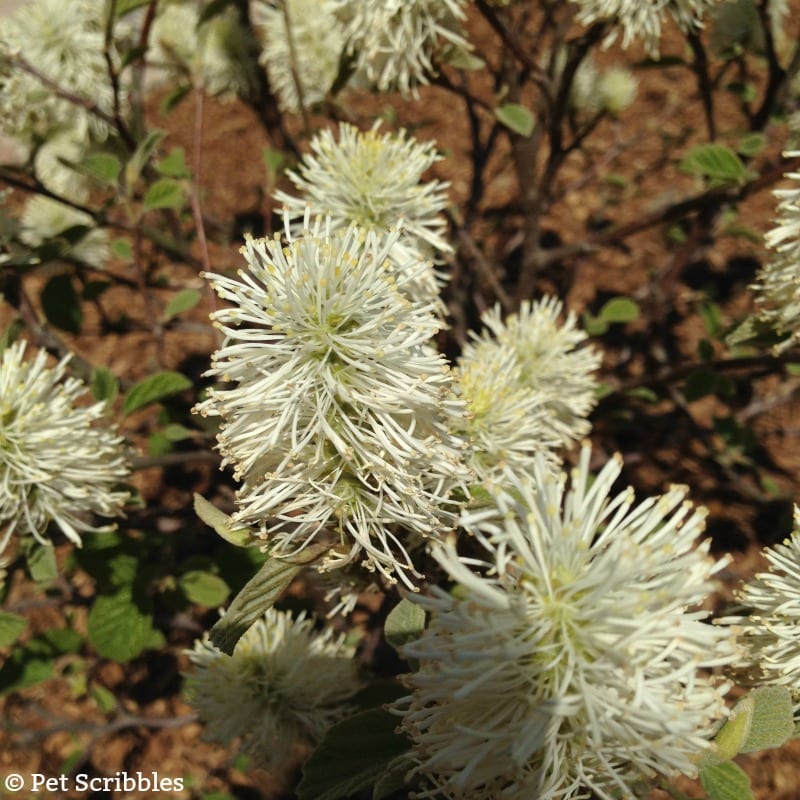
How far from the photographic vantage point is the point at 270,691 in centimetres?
139

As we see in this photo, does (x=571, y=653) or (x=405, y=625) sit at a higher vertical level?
(x=571, y=653)

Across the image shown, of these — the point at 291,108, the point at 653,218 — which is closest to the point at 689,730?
the point at 653,218

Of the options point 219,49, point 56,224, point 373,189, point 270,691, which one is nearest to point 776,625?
point 373,189

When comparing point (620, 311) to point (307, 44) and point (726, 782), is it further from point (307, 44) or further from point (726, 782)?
point (726, 782)

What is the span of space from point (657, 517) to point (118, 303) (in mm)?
2991

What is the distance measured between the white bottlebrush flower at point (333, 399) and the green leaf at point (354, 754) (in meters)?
0.22

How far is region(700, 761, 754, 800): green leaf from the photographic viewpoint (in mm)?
681

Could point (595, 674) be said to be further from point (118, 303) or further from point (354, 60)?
point (118, 303)

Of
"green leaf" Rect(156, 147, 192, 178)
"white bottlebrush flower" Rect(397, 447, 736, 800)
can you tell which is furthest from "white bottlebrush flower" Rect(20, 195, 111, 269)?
"white bottlebrush flower" Rect(397, 447, 736, 800)

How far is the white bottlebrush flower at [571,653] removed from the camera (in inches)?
25.3

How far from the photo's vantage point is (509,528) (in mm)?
669

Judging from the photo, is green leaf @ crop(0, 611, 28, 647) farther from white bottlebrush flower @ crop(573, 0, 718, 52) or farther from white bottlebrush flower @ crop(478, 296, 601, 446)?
white bottlebrush flower @ crop(573, 0, 718, 52)

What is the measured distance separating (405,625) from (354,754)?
17cm

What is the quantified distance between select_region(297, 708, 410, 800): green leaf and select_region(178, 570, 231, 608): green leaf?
0.60 m
